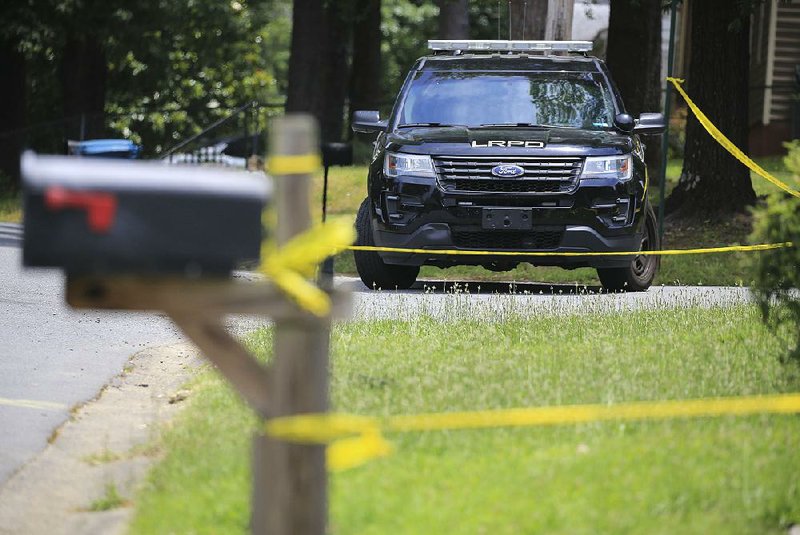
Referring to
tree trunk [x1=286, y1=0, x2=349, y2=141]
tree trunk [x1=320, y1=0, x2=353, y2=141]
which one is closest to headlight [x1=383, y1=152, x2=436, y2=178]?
tree trunk [x1=286, y1=0, x2=349, y2=141]

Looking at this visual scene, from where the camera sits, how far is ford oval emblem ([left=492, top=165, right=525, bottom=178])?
40.6 ft

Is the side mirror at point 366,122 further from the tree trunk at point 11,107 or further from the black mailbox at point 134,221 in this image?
the tree trunk at point 11,107

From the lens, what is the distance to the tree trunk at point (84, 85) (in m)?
30.0

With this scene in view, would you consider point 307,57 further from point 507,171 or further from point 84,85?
point 507,171

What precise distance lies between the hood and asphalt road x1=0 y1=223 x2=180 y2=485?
2531 millimetres

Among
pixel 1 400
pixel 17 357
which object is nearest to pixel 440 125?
pixel 17 357

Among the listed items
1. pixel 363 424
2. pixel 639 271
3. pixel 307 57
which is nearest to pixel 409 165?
pixel 639 271

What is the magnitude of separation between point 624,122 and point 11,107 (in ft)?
62.4

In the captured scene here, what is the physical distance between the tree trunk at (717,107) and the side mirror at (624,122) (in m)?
5.06

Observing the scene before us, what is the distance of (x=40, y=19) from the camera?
26.9 meters

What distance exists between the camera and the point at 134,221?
418 centimetres

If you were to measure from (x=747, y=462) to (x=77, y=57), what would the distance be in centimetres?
2643

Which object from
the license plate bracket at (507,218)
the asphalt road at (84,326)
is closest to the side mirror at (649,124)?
the asphalt road at (84,326)

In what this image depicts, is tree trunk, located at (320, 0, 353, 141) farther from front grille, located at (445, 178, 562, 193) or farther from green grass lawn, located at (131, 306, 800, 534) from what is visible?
green grass lawn, located at (131, 306, 800, 534)
